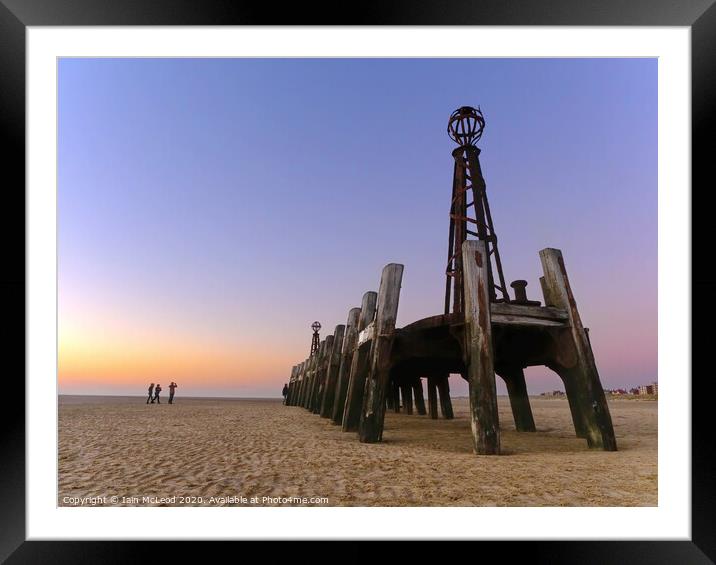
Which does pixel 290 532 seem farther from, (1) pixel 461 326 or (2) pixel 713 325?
(2) pixel 713 325

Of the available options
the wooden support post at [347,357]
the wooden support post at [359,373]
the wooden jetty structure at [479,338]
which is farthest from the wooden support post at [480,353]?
the wooden support post at [347,357]

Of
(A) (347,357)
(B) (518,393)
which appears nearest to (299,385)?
(A) (347,357)

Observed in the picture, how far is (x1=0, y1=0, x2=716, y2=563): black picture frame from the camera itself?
4496 millimetres

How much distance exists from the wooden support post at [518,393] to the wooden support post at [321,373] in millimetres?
5880

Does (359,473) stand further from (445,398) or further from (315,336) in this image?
(315,336)

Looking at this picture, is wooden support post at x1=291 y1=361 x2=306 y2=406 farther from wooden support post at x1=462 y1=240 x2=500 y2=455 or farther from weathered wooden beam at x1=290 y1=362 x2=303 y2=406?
wooden support post at x1=462 y1=240 x2=500 y2=455

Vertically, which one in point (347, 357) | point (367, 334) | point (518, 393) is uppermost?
point (367, 334)

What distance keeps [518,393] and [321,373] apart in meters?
8.57

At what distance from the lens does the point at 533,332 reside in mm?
7648

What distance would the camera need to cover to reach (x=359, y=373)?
31.9 feet

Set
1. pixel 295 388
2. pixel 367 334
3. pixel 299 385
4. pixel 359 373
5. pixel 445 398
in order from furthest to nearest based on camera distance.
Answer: pixel 295 388 → pixel 299 385 → pixel 445 398 → pixel 359 373 → pixel 367 334

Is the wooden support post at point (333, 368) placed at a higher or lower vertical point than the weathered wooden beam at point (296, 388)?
higher

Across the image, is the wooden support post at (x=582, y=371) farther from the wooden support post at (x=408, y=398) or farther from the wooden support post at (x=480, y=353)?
the wooden support post at (x=408, y=398)

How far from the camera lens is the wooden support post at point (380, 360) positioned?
7922 mm
